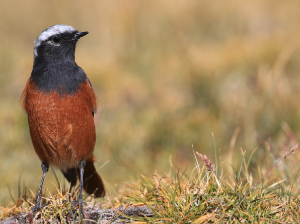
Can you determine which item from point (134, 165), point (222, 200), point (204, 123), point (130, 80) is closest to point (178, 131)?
point (204, 123)

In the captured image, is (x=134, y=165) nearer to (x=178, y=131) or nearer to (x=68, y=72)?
(x=178, y=131)

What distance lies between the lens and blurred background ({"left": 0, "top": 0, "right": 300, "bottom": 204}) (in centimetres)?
694

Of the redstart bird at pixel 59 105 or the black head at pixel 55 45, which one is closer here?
the redstart bird at pixel 59 105

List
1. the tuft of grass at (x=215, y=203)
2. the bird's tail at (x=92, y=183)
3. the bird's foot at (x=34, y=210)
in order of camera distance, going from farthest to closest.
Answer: the bird's tail at (x=92, y=183) → the bird's foot at (x=34, y=210) → the tuft of grass at (x=215, y=203)

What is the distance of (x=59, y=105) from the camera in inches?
154

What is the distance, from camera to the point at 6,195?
568 cm

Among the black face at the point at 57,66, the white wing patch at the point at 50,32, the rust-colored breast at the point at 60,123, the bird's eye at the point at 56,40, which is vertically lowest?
the rust-colored breast at the point at 60,123

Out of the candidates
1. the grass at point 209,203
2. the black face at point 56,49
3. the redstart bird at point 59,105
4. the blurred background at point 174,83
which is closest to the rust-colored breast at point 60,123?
the redstart bird at point 59,105

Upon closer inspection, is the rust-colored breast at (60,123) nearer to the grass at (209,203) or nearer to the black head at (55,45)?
the black head at (55,45)

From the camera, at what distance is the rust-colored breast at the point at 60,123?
3.91 metres

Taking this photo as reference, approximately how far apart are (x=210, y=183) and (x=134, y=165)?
3740mm

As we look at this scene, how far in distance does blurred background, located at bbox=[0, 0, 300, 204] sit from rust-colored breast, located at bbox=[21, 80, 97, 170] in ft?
4.82

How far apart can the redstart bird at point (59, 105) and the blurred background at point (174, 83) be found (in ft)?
4.85

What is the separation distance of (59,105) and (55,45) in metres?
0.82
